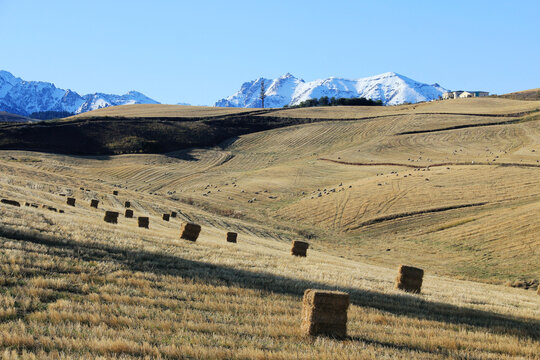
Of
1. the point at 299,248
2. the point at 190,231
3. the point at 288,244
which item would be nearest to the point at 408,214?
the point at 288,244

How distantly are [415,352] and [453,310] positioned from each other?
4.95m

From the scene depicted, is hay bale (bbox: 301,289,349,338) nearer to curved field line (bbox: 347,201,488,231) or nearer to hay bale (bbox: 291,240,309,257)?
hay bale (bbox: 291,240,309,257)

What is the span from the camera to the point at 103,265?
1184 centimetres

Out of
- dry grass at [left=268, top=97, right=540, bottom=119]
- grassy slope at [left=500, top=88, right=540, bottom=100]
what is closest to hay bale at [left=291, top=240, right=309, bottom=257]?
dry grass at [left=268, top=97, right=540, bottom=119]

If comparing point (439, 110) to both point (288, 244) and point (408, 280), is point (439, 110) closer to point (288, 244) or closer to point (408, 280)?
point (288, 244)

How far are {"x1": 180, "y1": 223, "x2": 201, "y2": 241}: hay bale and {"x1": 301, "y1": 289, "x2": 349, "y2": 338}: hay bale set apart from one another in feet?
41.1

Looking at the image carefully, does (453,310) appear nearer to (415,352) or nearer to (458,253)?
(415,352)

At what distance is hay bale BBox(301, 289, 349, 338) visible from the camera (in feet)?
28.3

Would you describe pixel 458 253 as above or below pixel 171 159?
below

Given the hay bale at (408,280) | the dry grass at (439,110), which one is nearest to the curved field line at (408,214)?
the hay bale at (408,280)

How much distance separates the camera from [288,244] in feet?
115

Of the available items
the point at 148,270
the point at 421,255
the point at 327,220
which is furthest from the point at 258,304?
the point at 327,220

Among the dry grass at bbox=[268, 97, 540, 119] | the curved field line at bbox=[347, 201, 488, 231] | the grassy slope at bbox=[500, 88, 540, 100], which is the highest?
→ the grassy slope at bbox=[500, 88, 540, 100]

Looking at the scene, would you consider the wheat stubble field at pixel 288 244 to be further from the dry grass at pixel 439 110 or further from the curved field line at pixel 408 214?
the dry grass at pixel 439 110
